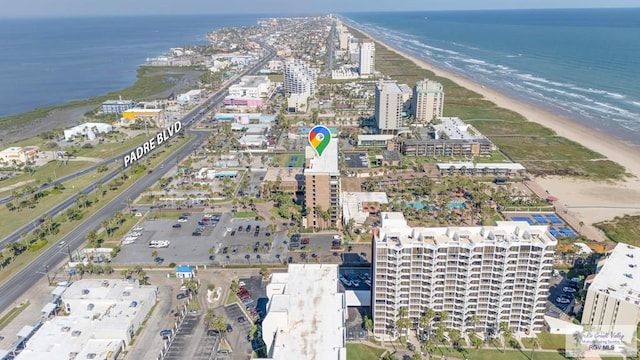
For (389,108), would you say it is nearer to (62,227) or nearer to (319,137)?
(319,137)

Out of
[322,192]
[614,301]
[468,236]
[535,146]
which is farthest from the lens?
[535,146]

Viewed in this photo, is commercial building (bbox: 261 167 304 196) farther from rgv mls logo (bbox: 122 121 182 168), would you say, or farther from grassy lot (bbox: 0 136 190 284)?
rgv mls logo (bbox: 122 121 182 168)

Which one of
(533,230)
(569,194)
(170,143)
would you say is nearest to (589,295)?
(533,230)

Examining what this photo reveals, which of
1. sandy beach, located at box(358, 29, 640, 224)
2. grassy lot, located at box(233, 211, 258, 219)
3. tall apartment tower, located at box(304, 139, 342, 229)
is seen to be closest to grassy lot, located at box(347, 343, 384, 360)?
tall apartment tower, located at box(304, 139, 342, 229)

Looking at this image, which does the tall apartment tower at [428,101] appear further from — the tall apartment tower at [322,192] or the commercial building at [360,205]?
the tall apartment tower at [322,192]

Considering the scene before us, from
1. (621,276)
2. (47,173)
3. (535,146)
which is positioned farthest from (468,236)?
(47,173)
